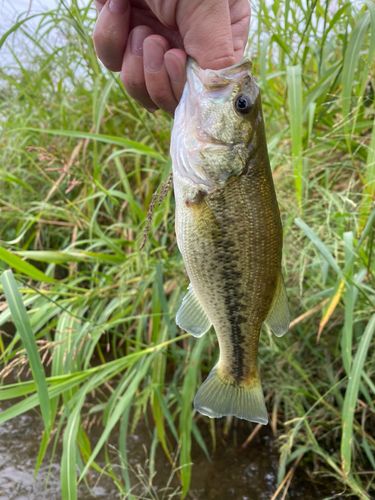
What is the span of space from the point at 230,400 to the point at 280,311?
0.23 metres

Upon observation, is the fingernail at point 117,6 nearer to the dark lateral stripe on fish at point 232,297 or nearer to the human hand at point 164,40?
the human hand at point 164,40

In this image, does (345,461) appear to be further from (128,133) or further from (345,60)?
(128,133)

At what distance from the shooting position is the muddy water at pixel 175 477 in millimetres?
2383

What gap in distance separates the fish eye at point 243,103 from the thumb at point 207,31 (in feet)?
0.25

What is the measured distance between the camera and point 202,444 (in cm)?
242

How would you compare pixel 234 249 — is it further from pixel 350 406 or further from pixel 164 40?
pixel 350 406

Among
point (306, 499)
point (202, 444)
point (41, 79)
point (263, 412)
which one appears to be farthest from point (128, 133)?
point (263, 412)

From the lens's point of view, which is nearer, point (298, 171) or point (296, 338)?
point (298, 171)

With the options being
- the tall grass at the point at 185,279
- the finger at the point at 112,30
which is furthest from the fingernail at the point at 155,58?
the tall grass at the point at 185,279

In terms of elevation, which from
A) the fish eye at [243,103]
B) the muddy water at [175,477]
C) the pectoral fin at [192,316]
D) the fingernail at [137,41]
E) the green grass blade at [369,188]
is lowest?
the muddy water at [175,477]

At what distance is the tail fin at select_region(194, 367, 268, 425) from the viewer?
4.18 ft

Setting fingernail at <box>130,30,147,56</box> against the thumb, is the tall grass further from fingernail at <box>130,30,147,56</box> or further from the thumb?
the thumb

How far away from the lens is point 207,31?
111cm

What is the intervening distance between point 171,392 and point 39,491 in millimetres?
664
